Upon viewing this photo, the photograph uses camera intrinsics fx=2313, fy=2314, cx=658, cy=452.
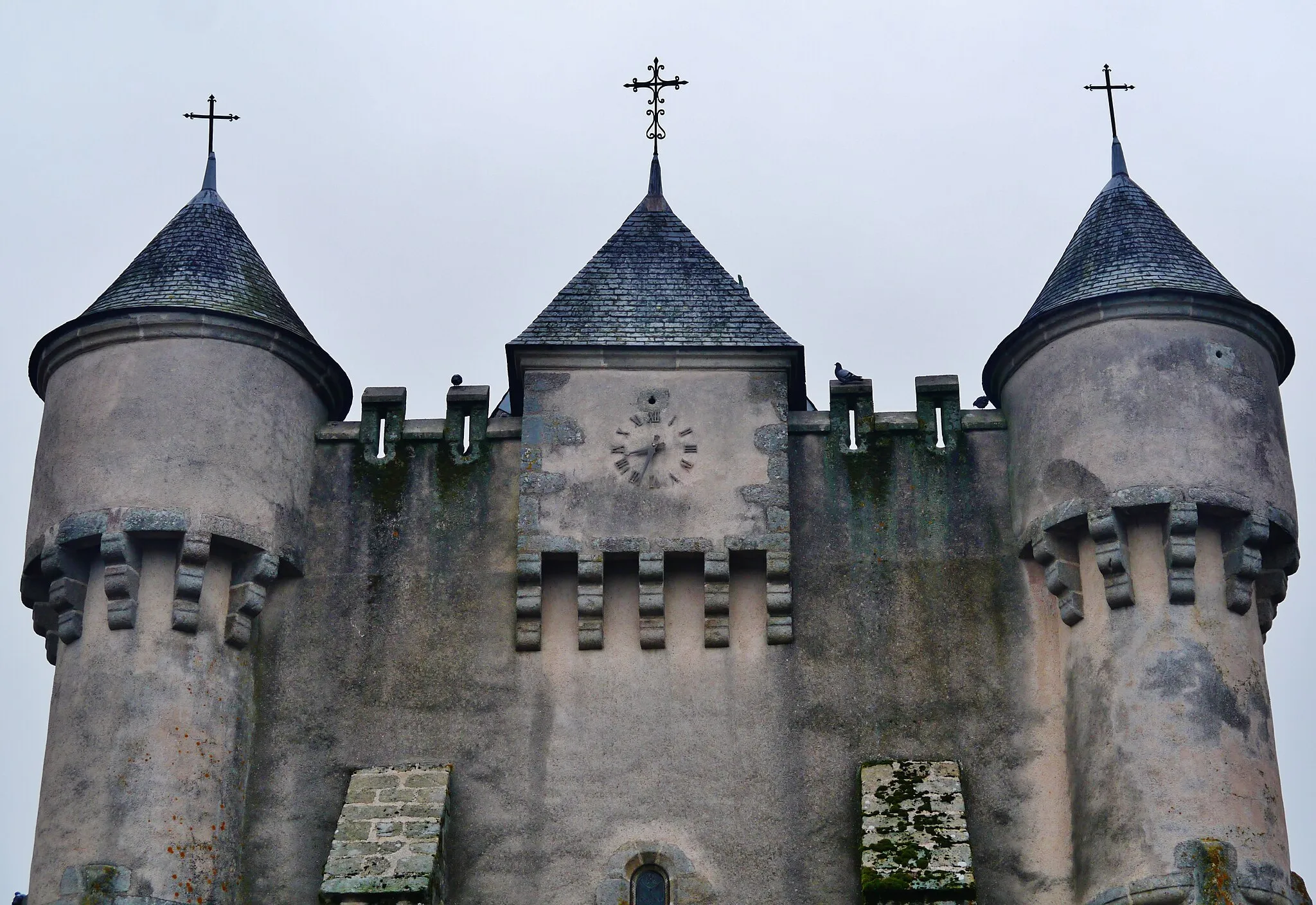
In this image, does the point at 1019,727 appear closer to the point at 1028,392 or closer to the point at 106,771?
the point at 1028,392

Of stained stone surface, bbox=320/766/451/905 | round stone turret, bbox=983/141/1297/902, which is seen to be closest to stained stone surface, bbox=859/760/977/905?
round stone turret, bbox=983/141/1297/902

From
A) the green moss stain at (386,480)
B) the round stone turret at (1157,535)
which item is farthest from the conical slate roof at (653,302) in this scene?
the round stone turret at (1157,535)

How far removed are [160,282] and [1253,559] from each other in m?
10.2

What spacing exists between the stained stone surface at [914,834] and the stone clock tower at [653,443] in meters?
1.72

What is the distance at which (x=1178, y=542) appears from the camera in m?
19.7

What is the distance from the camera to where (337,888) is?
727 inches

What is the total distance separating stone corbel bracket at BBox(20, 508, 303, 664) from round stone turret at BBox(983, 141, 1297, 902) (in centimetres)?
691

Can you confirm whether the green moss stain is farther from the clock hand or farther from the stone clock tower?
the clock hand

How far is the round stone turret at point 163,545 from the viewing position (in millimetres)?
19109

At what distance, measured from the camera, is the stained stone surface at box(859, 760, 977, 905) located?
1833cm

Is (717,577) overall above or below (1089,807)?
above

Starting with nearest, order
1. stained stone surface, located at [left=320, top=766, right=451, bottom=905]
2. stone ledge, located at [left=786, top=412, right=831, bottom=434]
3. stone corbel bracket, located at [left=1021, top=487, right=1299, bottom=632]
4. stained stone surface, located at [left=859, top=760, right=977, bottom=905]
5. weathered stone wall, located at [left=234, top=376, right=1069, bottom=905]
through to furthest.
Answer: stained stone surface, located at [left=859, top=760, right=977, bottom=905] → stained stone surface, located at [left=320, top=766, right=451, bottom=905] → weathered stone wall, located at [left=234, top=376, right=1069, bottom=905] → stone corbel bracket, located at [left=1021, top=487, right=1299, bottom=632] → stone ledge, located at [left=786, top=412, right=831, bottom=434]

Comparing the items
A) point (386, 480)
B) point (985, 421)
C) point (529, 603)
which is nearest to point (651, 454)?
point (529, 603)

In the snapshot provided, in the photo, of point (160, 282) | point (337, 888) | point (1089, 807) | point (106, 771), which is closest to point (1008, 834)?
point (1089, 807)
